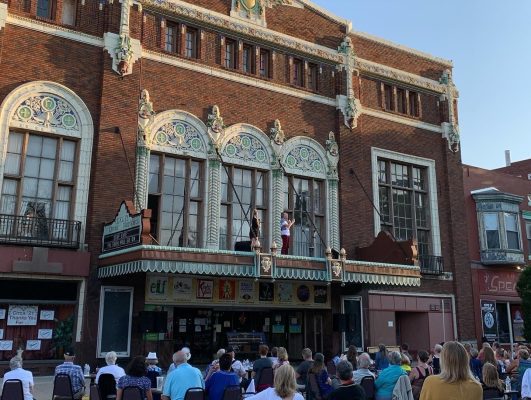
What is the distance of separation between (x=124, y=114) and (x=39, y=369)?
336 inches

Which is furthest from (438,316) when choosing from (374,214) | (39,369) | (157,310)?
(39,369)

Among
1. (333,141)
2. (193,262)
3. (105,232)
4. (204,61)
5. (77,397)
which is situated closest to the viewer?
(77,397)

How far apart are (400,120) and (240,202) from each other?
10.6 meters

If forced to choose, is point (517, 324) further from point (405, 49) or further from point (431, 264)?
point (405, 49)

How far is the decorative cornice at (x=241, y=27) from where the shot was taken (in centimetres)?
2102

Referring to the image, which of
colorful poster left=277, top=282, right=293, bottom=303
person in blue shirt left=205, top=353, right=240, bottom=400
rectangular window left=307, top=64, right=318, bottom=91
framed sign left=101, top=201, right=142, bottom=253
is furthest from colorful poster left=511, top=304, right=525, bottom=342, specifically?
person in blue shirt left=205, top=353, right=240, bottom=400

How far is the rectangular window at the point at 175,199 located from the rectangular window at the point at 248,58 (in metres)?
4.75

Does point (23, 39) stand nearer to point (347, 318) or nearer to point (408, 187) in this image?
point (347, 318)

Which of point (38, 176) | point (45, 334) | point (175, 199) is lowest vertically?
Result: point (45, 334)

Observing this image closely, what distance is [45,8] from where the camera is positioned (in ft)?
62.3

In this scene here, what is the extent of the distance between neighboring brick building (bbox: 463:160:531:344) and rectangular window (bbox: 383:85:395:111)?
21.3 feet

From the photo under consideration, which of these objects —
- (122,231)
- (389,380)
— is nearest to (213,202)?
(122,231)

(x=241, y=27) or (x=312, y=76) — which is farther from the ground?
(x=241, y=27)

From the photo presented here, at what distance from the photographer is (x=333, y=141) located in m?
24.5
